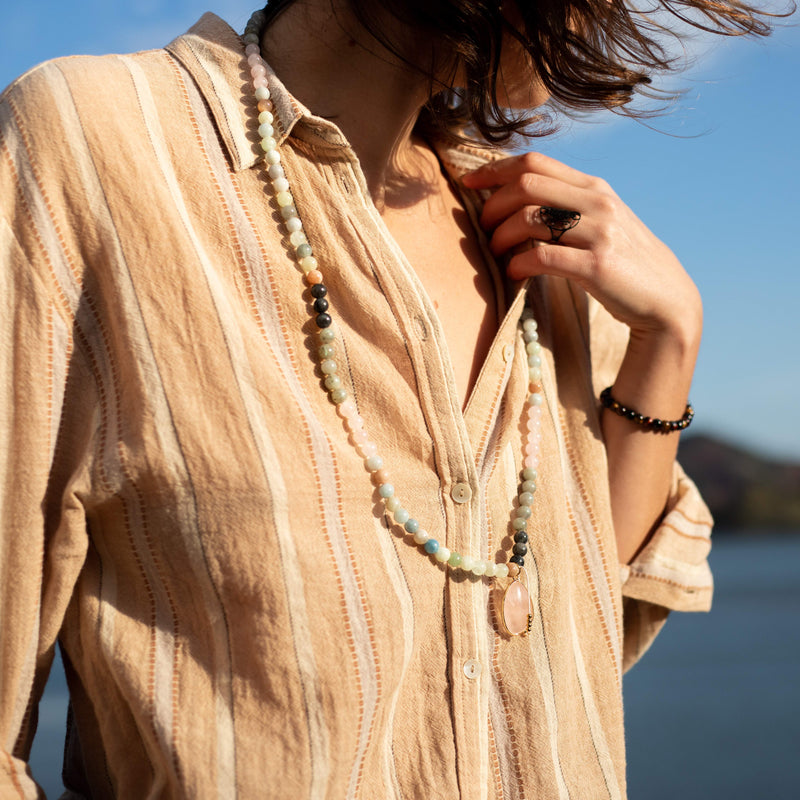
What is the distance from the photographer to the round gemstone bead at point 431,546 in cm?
95

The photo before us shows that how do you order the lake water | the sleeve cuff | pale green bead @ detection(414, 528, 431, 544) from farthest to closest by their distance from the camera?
1. the lake water
2. the sleeve cuff
3. pale green bead @ detection(414, 528, 431, 544)

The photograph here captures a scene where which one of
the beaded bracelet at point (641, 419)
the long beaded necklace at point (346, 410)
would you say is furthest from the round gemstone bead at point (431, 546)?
the beaded bracelet at point (641, 419)

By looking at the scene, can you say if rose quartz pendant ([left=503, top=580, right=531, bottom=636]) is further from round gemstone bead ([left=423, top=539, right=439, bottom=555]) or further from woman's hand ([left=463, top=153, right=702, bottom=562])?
woman's hand ([left=463, top=153, right=702, bottom=562])

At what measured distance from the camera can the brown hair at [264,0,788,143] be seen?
1.04 meters

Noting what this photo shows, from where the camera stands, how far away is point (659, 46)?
1135 mm

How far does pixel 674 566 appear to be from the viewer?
132 centimetres

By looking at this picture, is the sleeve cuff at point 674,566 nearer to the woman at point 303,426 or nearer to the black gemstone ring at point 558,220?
the woman at point 303,426

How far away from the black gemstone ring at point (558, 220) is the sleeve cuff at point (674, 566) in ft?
1.60

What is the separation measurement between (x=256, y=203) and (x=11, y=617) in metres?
0.50

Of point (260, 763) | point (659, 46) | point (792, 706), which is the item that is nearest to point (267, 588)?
point (260, 763)

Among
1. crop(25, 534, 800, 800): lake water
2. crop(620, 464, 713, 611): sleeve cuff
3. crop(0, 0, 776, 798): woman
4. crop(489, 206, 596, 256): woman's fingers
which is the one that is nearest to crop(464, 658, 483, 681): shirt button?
crop(0, 0, 776, 798): woman

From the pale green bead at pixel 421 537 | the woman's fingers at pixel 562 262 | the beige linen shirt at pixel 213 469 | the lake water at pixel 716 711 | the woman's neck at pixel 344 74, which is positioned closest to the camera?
the beige linen shirt at pixel 213 469

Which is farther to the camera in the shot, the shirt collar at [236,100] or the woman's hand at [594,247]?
the woman's hand at [594,247]

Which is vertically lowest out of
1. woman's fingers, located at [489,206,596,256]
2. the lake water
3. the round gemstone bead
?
the lake water
